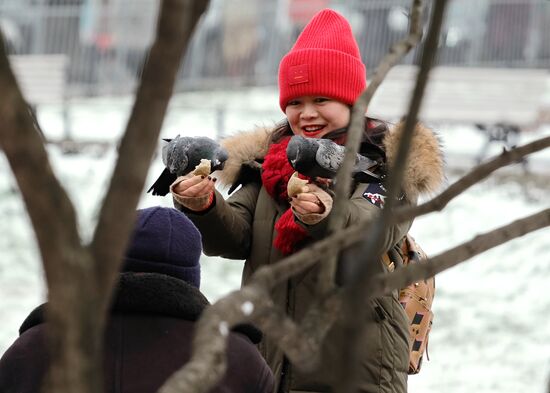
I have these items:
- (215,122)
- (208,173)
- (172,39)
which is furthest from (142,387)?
(215,122)

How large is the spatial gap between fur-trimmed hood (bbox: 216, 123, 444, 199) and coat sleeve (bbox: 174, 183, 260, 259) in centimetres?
8

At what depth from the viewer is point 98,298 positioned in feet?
4.43

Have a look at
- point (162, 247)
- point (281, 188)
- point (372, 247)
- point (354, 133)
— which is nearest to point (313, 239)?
point (281, 188)

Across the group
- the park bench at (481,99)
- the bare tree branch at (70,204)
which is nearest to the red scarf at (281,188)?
the bare tree branch at (70,204)

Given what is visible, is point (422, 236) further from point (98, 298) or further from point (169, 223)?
point (98, 298)

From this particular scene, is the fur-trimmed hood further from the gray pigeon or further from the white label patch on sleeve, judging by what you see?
the gray pigeon

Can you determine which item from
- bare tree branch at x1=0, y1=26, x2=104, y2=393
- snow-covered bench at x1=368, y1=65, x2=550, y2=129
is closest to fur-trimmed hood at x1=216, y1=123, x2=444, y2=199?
bare tree branch at x1=0, y1=26, x2=104, y2=393

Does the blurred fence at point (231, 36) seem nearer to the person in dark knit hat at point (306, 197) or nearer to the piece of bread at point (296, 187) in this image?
the person in dark knit hat at point (306, 197)

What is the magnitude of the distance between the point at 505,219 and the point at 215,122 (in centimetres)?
473

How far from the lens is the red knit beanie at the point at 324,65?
3.61 metres

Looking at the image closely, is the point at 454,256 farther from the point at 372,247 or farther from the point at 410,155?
the point at 410,155

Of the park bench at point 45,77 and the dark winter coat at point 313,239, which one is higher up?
the dark winter coat at point 313,239

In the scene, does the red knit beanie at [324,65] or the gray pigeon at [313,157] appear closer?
the gray pigeon at [313,157]

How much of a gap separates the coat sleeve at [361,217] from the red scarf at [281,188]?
0.33ft
